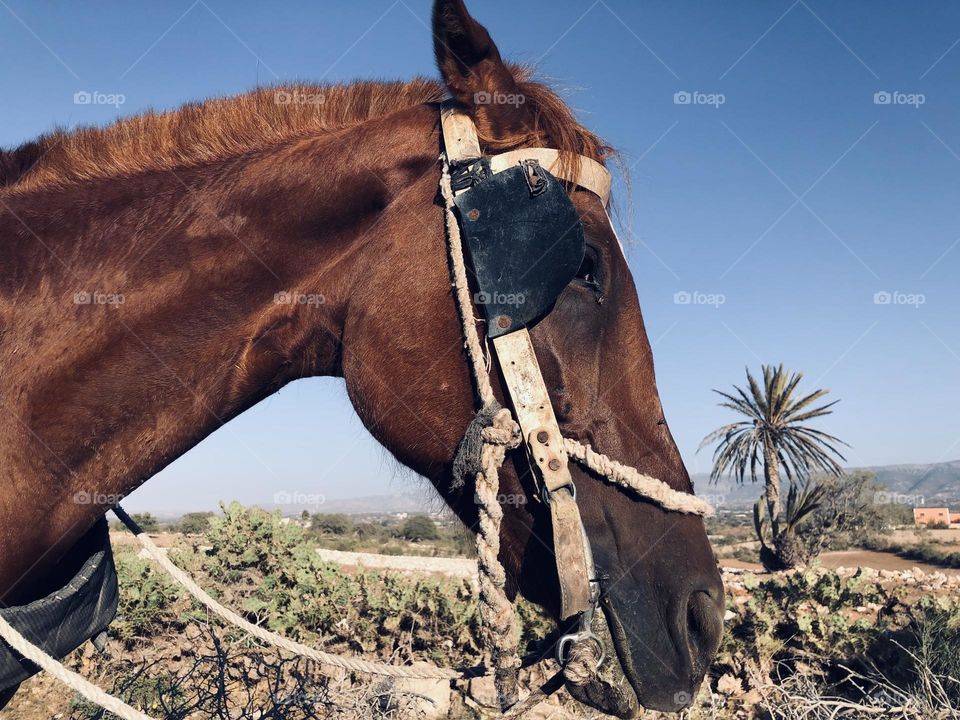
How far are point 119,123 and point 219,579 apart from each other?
5759mm

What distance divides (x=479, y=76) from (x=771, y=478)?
2209 centimetres

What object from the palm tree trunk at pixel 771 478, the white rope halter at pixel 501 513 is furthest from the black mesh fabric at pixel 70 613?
the palm tree trunk at pixel 771 478

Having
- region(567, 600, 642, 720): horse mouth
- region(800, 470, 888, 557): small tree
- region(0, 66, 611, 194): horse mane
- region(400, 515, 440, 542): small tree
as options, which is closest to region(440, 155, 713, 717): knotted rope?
region(567, 600, 642, 720): horse mouth

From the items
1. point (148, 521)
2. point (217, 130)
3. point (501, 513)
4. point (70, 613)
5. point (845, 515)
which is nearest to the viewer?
point (501, 513)

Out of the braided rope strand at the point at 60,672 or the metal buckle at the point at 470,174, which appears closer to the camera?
the braided rope strand at the point at 60,672

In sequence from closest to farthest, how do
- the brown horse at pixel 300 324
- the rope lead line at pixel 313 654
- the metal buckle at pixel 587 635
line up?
1. the metal buckle at pixel 587 635
2. the brown horse at pixel 300 324
3. the rope lead line at pixel 313 654

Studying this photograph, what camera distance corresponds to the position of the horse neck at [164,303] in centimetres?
184

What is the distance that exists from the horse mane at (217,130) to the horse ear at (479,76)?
106mm

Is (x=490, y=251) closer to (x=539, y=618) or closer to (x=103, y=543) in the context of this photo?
(x=103, y=543)

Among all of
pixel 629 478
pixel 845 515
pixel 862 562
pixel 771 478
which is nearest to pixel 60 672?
pixel 629 478

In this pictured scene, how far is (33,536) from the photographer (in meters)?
1.81

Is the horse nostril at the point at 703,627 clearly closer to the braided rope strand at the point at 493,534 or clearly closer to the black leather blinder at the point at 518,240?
the braided rope strand at the point at 493,534

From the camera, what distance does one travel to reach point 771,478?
70.9ft

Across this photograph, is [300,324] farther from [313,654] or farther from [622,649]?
[622,649]
